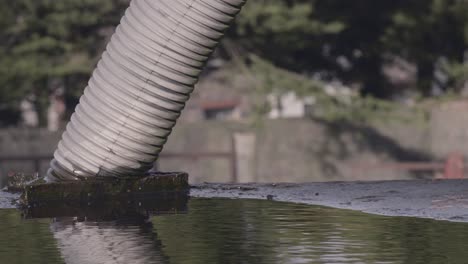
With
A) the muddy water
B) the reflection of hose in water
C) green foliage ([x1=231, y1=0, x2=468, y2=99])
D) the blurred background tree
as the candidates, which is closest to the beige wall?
the blurred background tree

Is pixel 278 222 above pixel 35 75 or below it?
below

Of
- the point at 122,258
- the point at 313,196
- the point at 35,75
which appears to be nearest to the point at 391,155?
the point at 35,75

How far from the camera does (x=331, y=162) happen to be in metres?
29.6

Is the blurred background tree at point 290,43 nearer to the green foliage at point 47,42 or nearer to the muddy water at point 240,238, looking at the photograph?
the green foliage at point 47,42

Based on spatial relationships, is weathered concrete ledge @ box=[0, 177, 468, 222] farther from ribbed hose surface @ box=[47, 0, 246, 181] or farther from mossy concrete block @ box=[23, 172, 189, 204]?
ribbed hose surface @ box=[47, 0, 246, 181]

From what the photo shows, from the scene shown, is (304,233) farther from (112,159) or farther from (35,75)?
(35,75)

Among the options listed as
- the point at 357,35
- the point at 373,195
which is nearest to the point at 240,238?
the point at 373,195

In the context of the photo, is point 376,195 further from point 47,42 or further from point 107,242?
point 47,42

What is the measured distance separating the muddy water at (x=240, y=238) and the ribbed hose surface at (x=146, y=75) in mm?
494

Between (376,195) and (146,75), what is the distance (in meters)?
1.47

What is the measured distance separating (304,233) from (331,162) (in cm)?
2376

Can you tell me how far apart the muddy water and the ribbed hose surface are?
0.49m

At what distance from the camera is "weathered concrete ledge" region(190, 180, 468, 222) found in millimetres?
6816

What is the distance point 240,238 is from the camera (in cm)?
572
